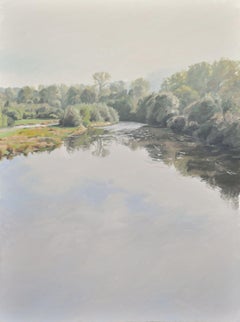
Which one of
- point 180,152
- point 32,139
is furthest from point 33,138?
point 180,152

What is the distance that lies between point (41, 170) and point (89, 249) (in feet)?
1.96

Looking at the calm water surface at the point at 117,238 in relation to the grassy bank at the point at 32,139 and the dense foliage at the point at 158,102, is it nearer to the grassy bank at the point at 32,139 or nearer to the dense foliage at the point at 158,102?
the grassy bank at the point at 32,139

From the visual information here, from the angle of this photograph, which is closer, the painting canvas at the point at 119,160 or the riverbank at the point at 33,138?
the painting canvas at the point at 119,160

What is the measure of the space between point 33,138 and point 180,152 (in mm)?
1006

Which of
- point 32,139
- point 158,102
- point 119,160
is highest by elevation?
point 158,102

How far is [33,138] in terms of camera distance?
2.26m

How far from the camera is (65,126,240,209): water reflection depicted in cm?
224

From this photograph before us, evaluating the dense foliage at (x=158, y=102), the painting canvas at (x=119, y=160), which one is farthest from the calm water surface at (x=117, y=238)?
the dense foliage at (x=158, y=102)

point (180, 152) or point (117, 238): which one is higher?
point (180, 152)

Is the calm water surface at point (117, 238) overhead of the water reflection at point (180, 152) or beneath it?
beneath

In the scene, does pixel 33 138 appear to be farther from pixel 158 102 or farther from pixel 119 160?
pixel 158 102

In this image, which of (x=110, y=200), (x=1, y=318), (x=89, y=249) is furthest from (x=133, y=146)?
(x=1, y=318)

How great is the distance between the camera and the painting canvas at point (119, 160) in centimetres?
204

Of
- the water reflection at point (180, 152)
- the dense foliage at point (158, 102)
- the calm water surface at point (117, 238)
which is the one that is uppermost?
the dense foliage at point (158, 102)
